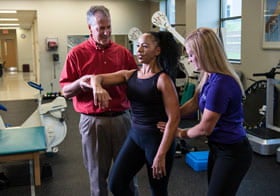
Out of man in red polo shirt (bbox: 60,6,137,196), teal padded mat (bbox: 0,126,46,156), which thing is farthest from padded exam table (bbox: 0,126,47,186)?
man in red polo shirt (bbox: 60,6,137,196)

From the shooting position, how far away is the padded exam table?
3.32 meters

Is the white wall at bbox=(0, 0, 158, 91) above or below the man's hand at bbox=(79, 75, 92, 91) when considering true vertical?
above

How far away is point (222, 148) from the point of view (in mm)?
Result: 1851

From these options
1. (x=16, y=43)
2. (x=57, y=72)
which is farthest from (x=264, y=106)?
(x=16, y=43)

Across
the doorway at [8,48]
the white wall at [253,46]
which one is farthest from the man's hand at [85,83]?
the doorway at [8,48]

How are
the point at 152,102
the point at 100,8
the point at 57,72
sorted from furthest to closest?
the point at 57,72, the point at 100,8, the point at 152,102

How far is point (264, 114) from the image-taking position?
4.95 metres

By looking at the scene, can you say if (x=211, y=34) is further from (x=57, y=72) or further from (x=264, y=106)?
(x=57, y=72)

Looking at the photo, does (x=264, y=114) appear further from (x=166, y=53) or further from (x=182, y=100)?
(x=166, y=53)

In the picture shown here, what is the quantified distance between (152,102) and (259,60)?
155 inches

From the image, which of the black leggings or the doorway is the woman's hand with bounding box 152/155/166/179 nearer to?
the black leggings

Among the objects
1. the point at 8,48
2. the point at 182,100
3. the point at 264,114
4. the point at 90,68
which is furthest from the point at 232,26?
the point at 8,48

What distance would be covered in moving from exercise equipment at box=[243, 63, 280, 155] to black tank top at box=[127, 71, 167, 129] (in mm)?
2822

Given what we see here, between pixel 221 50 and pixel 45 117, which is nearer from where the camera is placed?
pixel 221 50
